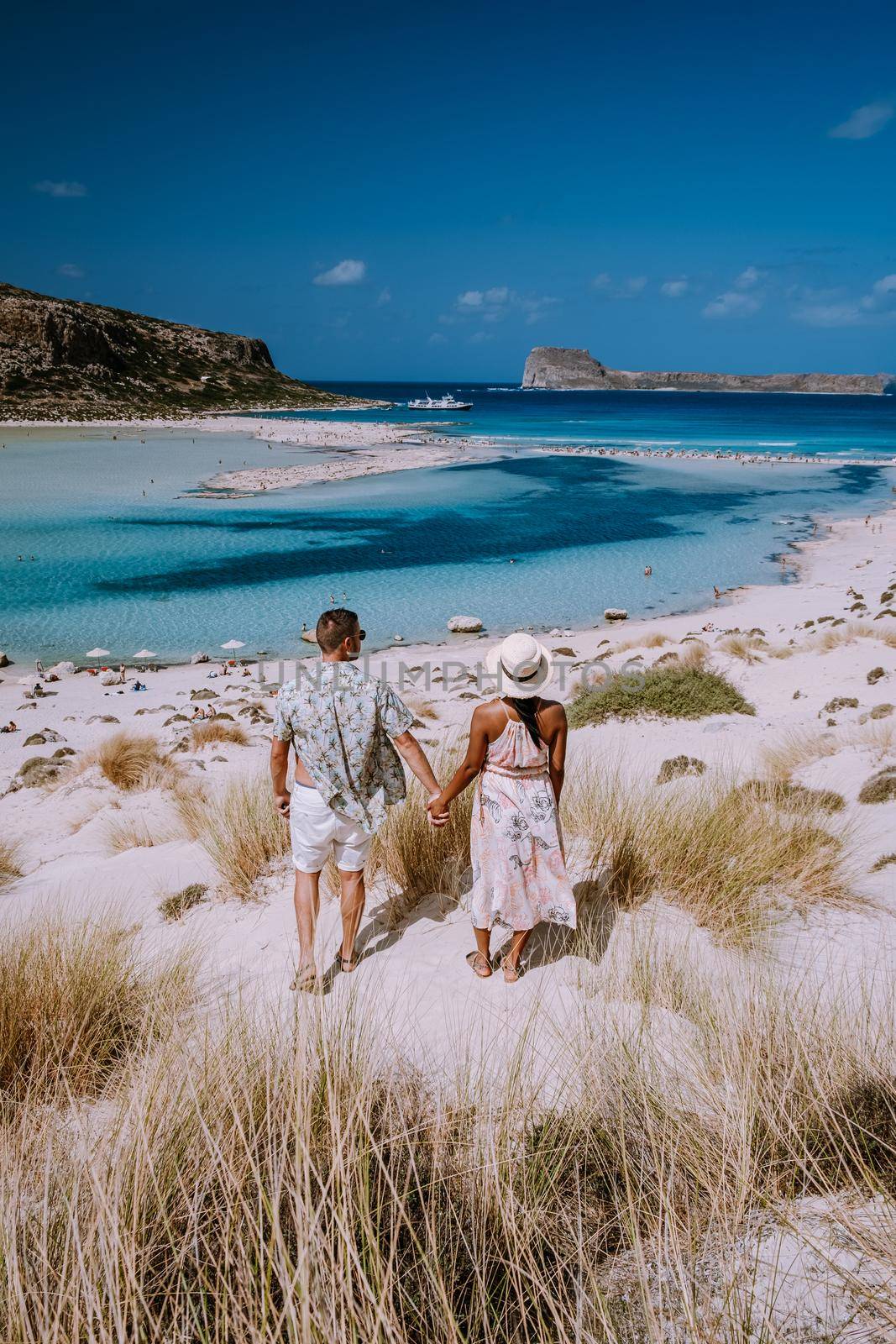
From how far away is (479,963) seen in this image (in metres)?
3.45

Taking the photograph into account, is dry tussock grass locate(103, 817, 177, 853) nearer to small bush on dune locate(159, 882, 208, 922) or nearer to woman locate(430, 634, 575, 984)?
small bush on dune locate(159, 882, 208, 922)

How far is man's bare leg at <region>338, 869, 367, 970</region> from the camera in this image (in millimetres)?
3574

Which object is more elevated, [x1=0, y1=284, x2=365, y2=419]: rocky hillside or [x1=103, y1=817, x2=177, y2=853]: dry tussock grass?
[x1=0, y1=284, x2=365, y2=419]: rocky hillside

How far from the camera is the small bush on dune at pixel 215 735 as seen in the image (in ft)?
28.8

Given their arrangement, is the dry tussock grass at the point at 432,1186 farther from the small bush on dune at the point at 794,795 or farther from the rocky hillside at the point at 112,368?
the rocky hillside at the point at 112,368

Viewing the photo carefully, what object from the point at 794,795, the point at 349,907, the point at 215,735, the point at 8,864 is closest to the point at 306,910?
the point at 349,907

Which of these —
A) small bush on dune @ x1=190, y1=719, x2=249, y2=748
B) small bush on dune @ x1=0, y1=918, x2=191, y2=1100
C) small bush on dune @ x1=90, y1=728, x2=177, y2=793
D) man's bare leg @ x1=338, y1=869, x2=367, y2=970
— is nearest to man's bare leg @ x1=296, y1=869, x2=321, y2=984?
man's bare leg @ x1=338, y1=869, x2=367, y2=970

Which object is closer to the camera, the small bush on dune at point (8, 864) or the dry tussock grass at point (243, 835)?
the dry tussock grass at point (243, 835)

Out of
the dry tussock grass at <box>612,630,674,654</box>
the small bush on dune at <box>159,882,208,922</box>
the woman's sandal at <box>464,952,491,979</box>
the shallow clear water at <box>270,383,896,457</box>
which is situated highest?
the shallow clear water at <box>270,383,896,457</box>

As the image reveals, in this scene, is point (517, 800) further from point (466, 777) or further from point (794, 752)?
point (794, 752)

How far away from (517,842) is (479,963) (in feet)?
2.33

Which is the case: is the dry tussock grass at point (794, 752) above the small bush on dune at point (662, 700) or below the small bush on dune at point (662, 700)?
above

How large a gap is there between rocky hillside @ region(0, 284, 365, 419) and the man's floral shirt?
2556 inches

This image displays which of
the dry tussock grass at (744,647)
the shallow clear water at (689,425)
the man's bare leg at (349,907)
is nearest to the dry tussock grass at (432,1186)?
the man's bare leg at (349,907)
